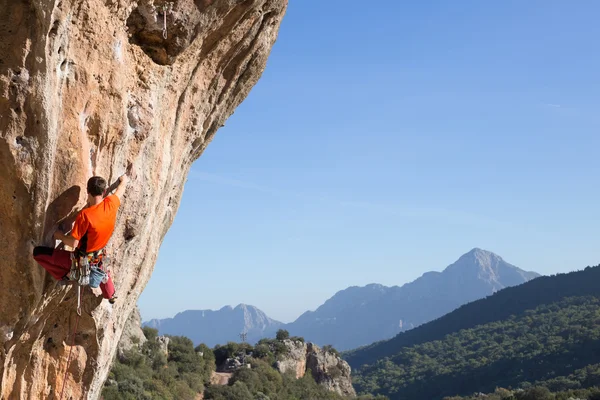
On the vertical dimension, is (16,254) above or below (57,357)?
above

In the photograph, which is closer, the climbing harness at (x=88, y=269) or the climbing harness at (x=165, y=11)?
the climbing harness at (x=88, y=269)

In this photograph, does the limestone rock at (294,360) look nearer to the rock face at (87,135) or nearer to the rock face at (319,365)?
the rock face at (319,365)

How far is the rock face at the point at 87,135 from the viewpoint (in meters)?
5.77

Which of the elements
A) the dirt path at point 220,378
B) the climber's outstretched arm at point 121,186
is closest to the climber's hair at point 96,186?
the climber's outstretched arm at point 121,186

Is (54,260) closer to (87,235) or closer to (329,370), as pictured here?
(87,235)

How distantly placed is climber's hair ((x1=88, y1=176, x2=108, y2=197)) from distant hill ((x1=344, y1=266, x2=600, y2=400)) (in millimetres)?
52626

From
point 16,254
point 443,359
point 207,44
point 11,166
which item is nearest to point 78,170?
point 11,166

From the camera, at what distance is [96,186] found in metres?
6.08

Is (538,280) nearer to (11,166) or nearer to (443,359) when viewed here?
(443,359)

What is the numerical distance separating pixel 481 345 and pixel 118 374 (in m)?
67.1

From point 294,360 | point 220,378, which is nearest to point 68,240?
point 220,378

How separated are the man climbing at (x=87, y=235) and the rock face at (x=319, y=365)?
49380mm

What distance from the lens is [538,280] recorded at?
117 meters

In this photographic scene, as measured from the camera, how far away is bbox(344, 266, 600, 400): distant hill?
198ft
